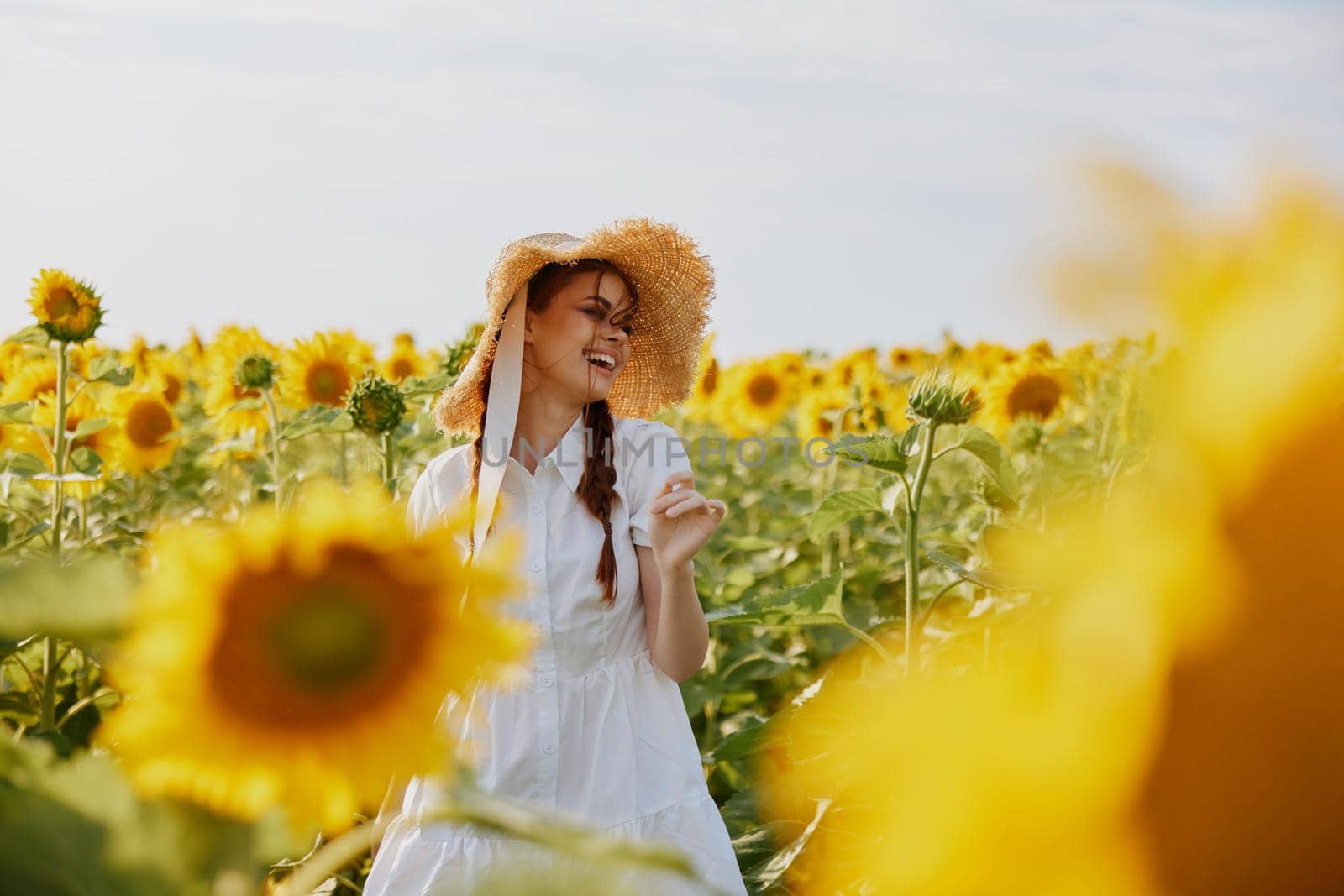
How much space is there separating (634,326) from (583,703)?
0.81m

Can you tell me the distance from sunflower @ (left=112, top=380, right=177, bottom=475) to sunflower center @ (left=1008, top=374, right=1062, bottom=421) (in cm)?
267

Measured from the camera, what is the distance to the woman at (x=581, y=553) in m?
1.74

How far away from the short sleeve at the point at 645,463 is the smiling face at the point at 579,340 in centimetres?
11

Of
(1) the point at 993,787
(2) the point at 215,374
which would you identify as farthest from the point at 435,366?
(1) the point at 993,787

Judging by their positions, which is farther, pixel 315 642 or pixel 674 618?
pixel 674 618

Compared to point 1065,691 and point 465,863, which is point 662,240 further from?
point 1065,691

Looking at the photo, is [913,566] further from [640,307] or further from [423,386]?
[423,386]

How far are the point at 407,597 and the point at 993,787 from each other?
0.20m

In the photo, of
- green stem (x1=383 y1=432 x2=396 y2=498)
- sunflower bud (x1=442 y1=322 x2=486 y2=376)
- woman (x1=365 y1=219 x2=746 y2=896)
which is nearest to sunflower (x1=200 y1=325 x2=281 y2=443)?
sunflower bud (x1=442 y1=322 x2=486 y2=376)

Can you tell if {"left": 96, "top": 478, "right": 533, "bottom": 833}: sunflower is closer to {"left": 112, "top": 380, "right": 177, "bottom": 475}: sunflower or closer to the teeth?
the teeth

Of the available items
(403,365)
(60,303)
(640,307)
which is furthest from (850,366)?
(60,303)

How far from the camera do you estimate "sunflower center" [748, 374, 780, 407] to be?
5027 mm

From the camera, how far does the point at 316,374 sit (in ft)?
11.0

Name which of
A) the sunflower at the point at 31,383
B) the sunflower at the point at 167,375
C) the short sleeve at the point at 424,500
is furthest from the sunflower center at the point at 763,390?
the short sleeve at the point at 424,500
